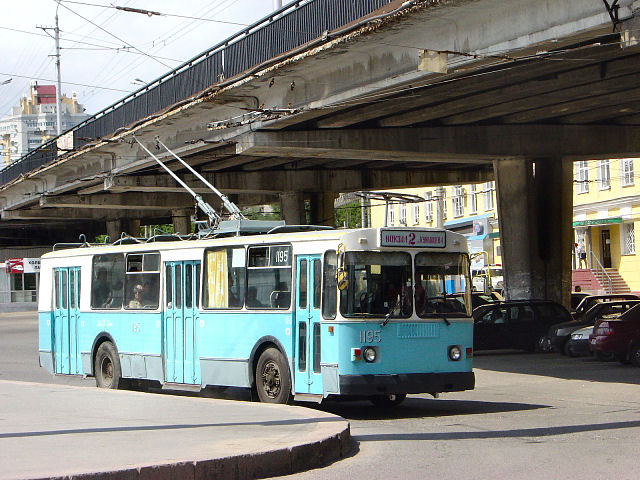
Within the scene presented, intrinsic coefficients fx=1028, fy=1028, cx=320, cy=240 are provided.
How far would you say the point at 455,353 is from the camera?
46.2ft

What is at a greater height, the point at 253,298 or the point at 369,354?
the point at 253,298

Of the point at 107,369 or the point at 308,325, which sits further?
the point at 107,369

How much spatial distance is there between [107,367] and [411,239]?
7446 millimetres

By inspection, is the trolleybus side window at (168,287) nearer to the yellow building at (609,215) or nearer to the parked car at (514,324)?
the parked car at (514,324)

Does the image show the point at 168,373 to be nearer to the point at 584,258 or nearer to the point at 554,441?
the point at 554,441

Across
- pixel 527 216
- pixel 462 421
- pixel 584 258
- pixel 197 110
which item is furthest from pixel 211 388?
pixel 584 258

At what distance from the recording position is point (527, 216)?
3216 cm

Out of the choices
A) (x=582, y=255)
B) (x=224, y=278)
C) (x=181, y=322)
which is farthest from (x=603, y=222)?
(x=224, y=278)

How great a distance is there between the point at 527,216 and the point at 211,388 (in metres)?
16.9

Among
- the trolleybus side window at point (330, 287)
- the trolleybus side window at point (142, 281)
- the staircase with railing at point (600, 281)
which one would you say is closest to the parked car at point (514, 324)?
the trolleybus side window at point (142, 281)

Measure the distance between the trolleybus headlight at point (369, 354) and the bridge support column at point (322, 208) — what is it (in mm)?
30433

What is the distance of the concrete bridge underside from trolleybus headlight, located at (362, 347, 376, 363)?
645 centimetres

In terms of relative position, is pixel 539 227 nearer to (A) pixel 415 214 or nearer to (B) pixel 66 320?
(B) pixel 66 320

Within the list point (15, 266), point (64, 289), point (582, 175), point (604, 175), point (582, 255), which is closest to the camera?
point (64, 289)
